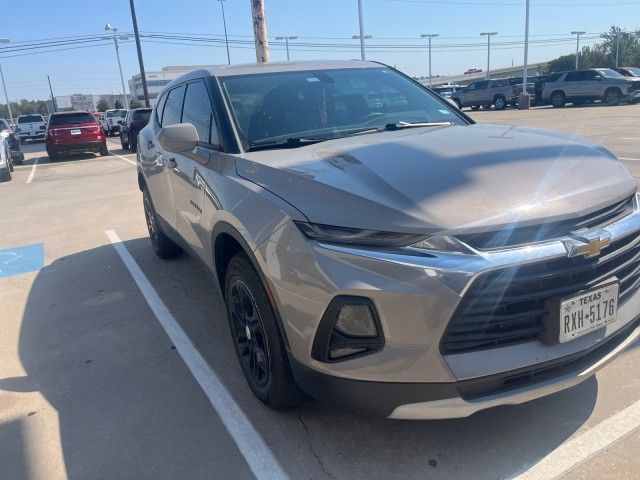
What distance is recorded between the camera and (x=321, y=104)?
3842 mm

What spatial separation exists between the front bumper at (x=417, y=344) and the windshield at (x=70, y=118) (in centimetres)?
2021

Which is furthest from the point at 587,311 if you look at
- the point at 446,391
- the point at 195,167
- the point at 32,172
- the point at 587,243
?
the point at 32,172

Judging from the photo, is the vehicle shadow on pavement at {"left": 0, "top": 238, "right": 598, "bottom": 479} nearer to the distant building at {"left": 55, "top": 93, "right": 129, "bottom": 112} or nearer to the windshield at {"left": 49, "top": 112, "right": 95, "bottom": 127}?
the windshield at {"left": 49, "top": 112, "right": 95, "bottom": 127}

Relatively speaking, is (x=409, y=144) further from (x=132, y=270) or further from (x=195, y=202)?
(x=132, y=270)

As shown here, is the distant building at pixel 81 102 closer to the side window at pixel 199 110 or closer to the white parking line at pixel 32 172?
the white parking line at pixel 32 172

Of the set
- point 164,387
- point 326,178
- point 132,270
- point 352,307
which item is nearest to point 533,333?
point 352,307

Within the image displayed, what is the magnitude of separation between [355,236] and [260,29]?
1094 cm

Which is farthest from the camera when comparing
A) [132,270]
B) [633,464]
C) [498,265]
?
[132,270]

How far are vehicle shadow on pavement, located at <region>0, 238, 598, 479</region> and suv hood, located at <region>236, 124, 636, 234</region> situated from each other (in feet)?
3.67

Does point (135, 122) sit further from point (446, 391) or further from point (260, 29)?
point (446, 391)

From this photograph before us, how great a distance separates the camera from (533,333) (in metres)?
2.31

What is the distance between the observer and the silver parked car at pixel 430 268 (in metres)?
2.21

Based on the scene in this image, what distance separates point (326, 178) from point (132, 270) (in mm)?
3988

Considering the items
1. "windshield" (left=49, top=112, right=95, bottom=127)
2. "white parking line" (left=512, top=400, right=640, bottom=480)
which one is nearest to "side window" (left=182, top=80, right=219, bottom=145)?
"white parking line" (left=512, top=400, right=640, bottom=480)
